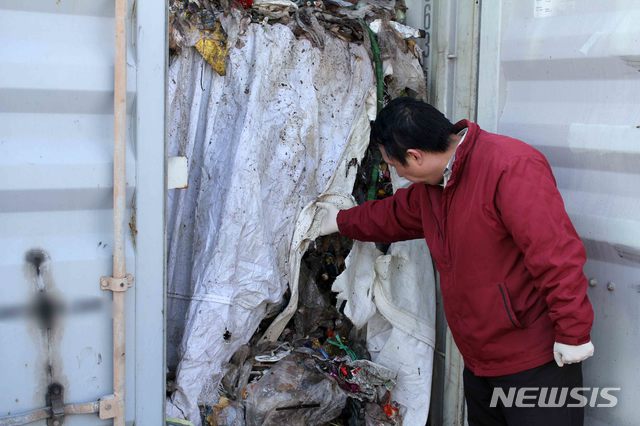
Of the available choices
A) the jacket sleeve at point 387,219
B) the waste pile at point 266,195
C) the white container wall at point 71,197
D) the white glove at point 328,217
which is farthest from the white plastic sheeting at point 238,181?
the white container wall at point 71,197

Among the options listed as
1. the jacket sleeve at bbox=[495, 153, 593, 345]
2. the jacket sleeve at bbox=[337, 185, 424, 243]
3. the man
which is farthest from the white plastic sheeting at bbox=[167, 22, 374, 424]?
the jacket sleeve at bbox=[495, 153, 593, 345]

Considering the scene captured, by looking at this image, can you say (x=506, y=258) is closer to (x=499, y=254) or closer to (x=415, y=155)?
(x=499, y=254)

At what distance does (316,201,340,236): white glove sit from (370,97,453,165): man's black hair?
25.7 inches

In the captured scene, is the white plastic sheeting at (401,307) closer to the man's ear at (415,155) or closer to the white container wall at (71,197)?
the man's ear at (415,155)

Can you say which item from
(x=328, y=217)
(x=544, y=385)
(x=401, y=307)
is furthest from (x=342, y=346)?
(x=544, y=385)

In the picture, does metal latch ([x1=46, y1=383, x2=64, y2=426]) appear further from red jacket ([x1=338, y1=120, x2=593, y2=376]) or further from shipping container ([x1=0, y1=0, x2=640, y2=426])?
red jacket ([x1=338, y1=120, x2=593, y2=376])

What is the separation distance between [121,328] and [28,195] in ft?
1.44

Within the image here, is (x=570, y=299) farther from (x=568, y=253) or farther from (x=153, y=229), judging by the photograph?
(x=153, y=229)

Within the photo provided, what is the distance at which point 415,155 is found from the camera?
2434 millimetres

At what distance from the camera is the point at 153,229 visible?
2084 mm

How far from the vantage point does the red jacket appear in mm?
2117

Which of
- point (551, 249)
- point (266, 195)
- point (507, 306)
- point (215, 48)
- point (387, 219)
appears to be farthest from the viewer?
point (266, 195)

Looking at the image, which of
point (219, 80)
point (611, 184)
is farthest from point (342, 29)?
point (611, 184)

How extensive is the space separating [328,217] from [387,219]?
0.32 meters
